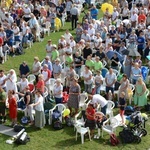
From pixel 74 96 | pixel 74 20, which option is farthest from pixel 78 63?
pixel 74 20

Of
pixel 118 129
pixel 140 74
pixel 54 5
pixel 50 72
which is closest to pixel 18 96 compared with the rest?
pixel 50 72

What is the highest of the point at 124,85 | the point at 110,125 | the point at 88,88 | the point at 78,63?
the point at 78,63

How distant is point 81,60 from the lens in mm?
17594

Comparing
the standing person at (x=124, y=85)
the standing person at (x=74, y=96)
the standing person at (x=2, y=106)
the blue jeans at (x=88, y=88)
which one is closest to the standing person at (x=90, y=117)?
the standing person at (x=74, y=96)

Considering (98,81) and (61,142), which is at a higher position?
(98,81)

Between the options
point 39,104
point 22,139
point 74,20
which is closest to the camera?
point 22,139

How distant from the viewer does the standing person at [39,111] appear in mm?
14086

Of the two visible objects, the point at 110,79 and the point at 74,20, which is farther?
the point at 74,20

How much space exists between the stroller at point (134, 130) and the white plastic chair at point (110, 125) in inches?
12.0

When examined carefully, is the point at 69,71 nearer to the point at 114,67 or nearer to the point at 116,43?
the point at 114,67

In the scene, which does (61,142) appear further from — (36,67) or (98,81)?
(36,67)

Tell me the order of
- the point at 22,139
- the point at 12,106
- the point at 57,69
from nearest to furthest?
the point at 22,139 → the point at 12,106 → the point at 57,69

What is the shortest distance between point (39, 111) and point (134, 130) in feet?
10.6

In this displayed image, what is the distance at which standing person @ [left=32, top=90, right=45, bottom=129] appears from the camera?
46.2ft
